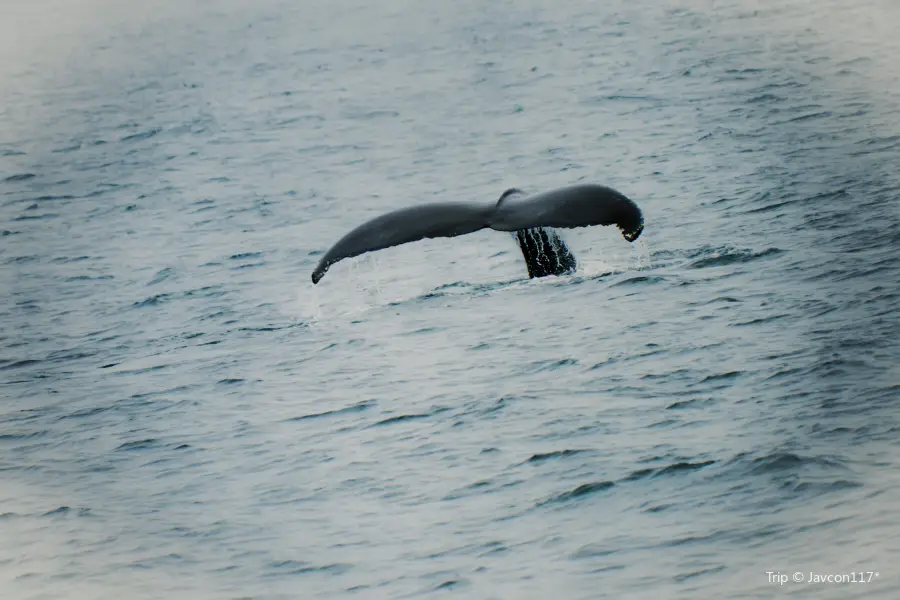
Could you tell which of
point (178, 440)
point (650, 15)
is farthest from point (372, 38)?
point (178, 440)

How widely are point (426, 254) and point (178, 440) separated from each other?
574 centimetres

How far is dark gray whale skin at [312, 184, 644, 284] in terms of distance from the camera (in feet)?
34.6

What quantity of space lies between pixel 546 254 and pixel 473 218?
10.6 ft

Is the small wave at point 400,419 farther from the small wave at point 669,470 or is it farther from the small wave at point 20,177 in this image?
the small wave at point 20,177

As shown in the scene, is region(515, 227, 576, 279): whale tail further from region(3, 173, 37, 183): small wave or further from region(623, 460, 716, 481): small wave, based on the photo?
region(3, 173, 37, 183): small wave

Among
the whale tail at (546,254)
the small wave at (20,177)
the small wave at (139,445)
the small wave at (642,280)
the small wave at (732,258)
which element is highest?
the small wave at (20,177)

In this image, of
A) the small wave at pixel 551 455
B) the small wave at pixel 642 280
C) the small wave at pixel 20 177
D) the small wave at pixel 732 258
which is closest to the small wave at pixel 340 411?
the small wave at pixel 551 455

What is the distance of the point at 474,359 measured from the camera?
12.2 metres

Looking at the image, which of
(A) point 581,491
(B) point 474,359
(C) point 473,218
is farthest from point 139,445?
(A) point 581,491

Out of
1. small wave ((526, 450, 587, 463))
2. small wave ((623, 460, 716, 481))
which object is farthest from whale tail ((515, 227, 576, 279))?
small wave ((623, 460, 716, 481))

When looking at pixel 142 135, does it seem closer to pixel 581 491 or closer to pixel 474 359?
pixel 474 359

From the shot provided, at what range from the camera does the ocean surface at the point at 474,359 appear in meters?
8.58

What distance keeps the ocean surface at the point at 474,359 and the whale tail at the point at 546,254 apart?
0.22 meters

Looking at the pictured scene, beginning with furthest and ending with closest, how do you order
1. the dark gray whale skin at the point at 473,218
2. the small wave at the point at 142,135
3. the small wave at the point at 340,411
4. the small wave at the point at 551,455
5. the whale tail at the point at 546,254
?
the small wave at the point at 142,135 → the whale tail at the point at 546,254 → the small wave at the point at 340,411 → the dark gray whale skin at the point at 473,218 → the small wave at the point at 551,455
